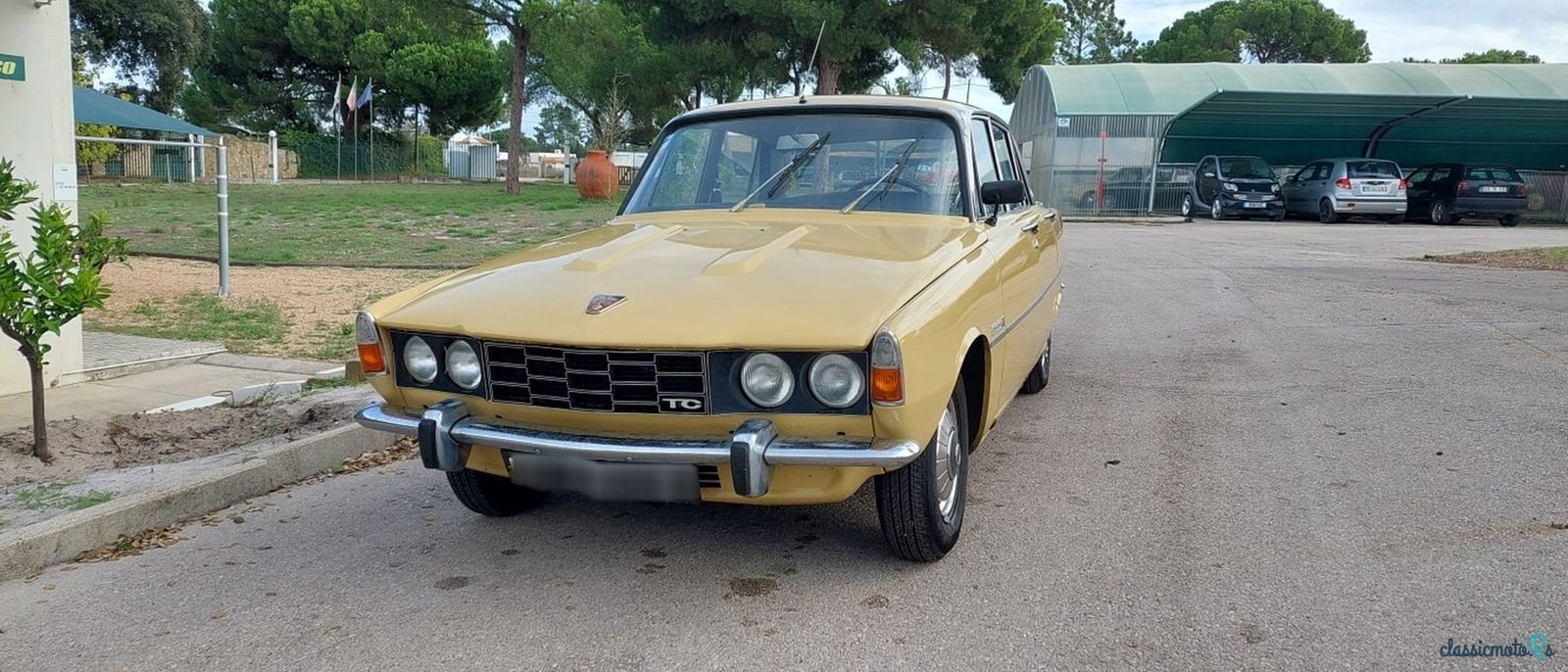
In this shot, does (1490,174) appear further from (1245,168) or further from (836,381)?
(836,381)

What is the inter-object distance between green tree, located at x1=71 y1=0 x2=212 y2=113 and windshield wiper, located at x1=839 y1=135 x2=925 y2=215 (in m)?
36.4

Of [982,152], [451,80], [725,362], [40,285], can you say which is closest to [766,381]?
[725,362]

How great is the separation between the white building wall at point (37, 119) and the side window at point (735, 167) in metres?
4.47

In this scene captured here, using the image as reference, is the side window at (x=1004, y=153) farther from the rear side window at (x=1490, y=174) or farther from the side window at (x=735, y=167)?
the rear side window at (x=1490, y=174)

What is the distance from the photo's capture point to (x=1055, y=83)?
30094mm

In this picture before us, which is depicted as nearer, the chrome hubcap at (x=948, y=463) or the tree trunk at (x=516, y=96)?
the chrome hubcap at (x=948, y=463)

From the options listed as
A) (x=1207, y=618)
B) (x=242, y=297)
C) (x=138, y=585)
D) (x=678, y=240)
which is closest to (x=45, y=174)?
(x=242, y=297)

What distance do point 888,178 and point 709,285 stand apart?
146cm

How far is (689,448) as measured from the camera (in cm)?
320

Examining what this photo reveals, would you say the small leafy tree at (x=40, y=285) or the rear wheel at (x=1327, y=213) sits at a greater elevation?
the rear wheel at (x=1327, y=213)

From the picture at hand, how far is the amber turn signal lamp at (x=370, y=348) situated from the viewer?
3.71 meters

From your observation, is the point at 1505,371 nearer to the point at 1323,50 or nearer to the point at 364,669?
the point at 364,669

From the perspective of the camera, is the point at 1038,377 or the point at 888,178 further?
the point at 1038,377

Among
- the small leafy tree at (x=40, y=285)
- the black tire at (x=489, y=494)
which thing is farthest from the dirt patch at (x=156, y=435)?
the black tire at (x=489, y=494)
